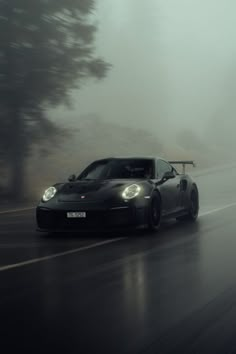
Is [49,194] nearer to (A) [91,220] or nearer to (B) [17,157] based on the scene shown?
(A) [91,220]

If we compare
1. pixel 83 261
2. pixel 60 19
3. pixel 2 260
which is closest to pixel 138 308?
pixel 83 261

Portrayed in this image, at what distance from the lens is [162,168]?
12.1 metres

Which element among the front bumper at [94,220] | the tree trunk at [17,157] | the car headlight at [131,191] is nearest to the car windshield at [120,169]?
the car headlight at [131,191]

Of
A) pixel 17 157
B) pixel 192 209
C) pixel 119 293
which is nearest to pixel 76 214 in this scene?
pixel 192 209

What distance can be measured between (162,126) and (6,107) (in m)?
34.2

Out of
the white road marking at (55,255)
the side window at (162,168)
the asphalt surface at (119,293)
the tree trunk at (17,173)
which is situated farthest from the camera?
the tree trunk at (17,173)

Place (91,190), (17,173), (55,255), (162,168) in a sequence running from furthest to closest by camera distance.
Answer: (17,173)
(162,168)
(91,190)
(55,255)

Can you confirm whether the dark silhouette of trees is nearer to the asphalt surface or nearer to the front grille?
the asphalt surface

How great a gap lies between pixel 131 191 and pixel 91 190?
65cm

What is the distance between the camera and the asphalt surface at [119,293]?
15.5 feet

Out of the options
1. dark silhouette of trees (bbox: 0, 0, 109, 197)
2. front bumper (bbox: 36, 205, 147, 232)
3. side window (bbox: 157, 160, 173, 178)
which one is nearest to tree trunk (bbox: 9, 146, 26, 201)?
dark silhouette of trees (bbox: 0, 0, 109, 197)

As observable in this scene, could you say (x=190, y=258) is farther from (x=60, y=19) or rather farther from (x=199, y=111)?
(x=199, y=111)

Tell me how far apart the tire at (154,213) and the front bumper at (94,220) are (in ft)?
1.18

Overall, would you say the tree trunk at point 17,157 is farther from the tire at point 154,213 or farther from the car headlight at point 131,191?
the car headlight at point 131,191
